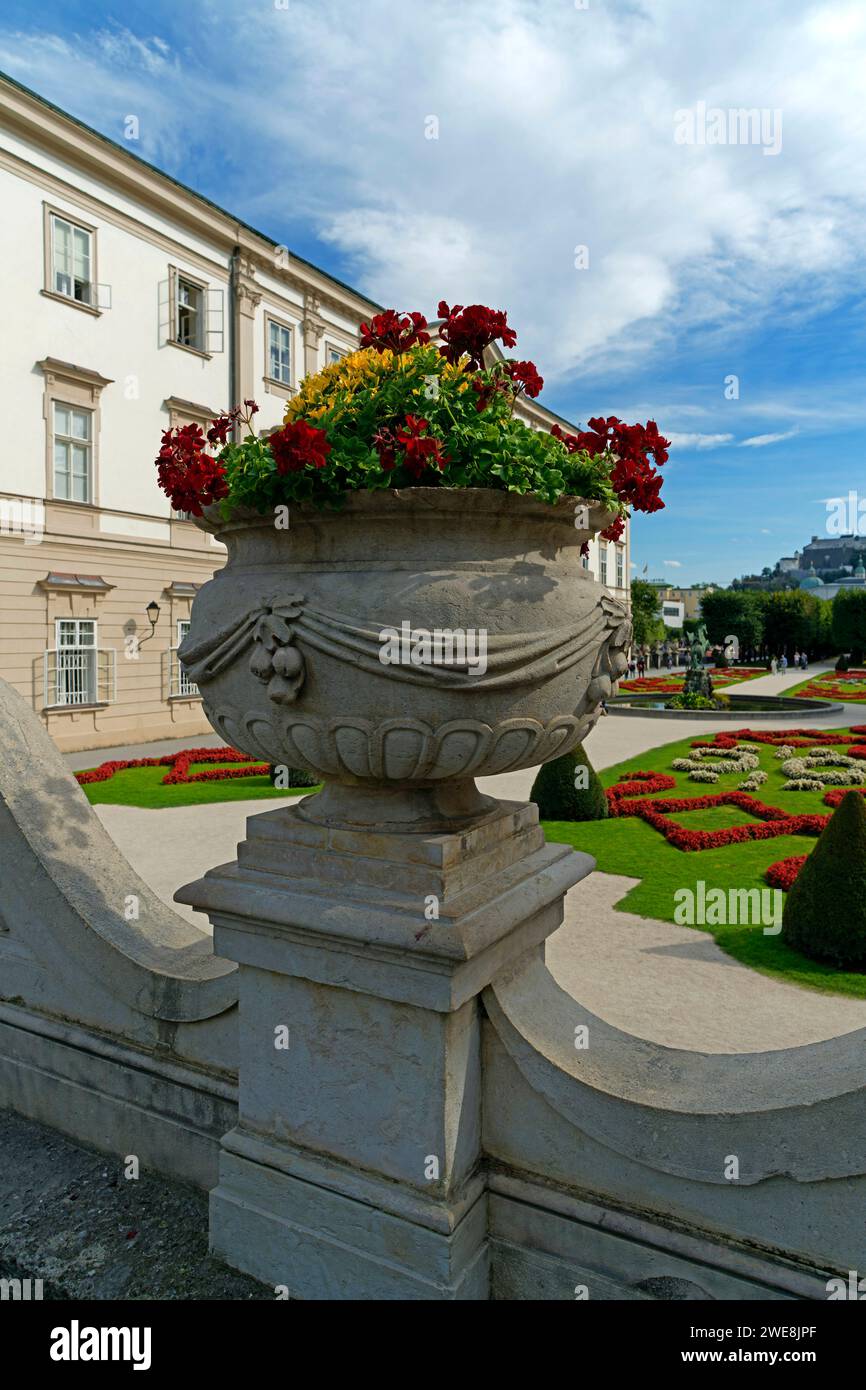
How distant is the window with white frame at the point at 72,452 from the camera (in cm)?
1677

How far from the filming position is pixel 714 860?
9.12 metres

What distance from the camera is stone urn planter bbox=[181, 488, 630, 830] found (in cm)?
199

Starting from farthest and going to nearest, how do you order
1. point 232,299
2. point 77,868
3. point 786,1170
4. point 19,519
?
point 232,299 < point 19,519 < point 77,868 < point 786,1170

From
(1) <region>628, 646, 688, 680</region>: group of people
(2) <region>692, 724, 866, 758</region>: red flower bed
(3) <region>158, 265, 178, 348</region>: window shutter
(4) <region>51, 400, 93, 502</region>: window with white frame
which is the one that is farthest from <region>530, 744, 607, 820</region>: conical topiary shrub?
(1) <region>628, 646, 688, 680</region>: group of people

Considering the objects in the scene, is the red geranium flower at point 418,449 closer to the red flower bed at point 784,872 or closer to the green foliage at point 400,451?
the green foliage at point 400,451

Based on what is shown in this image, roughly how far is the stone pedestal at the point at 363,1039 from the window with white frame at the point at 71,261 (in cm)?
1793

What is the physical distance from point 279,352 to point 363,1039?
22855 mm

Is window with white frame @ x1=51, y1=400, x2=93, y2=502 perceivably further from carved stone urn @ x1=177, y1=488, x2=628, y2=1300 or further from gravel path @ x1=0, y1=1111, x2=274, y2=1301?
carved stone urn @ x1=177, y1=488, x2=628, y2=1300

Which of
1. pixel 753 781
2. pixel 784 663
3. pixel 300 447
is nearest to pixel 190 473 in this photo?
pixel 300 447

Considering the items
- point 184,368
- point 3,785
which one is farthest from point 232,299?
point 3,785

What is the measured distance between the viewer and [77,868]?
10.6 ft
